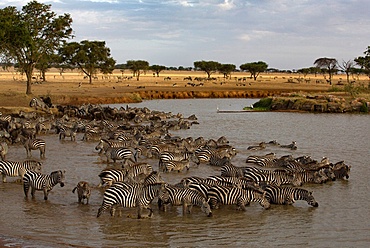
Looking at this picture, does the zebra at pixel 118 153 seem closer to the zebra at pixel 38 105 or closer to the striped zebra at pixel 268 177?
the striped zebra at pixel 268 177

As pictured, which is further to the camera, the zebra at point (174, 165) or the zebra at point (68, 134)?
the zebra at point (68, 134)

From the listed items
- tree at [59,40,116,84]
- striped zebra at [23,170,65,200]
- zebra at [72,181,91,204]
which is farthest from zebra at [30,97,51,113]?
tree at [59,40,116,84]

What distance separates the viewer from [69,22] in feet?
144

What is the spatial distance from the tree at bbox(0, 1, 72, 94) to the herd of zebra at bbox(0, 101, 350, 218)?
15438 mm

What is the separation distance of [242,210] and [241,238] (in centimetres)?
188

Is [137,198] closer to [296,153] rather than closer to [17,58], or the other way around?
[296,153]

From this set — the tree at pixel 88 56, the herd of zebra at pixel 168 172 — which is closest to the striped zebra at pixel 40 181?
the herd of zebra at pixel 168 172

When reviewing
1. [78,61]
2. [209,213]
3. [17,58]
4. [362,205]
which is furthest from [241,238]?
[78,61]

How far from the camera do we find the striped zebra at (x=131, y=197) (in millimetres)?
11164

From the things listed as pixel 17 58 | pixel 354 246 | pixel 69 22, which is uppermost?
pixel 69 22

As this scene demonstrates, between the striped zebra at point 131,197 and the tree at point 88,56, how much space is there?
63.0 meters

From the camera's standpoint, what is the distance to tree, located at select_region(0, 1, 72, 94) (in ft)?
130

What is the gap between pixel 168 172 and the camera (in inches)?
651

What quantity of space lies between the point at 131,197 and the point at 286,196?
4071 millimetres
